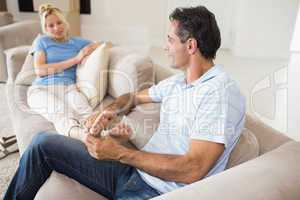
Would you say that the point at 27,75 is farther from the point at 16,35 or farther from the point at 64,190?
the point at 64,190

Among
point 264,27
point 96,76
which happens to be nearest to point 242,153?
point 96,76

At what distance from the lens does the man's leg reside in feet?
4.06

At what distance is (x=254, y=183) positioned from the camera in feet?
3.02

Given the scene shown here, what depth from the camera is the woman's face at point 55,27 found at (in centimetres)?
214

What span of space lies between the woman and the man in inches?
21.3

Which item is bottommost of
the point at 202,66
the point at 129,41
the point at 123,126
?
the point at 129,41

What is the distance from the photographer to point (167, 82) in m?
1.50

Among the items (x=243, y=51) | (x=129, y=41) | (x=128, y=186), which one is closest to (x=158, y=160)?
(x=128, y=186)

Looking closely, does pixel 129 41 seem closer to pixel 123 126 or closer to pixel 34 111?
pixel 34 111

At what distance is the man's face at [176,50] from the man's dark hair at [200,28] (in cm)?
2

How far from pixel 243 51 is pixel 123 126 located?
10.6 ft

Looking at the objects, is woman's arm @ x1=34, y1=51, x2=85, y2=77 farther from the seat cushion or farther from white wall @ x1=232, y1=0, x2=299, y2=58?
white wall @ x1=232, y1=0, x2=299, y2=58

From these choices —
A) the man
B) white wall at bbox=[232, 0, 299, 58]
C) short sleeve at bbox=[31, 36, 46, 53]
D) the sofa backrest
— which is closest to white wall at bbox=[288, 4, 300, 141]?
white wall at bbox=[232, 0, 299, 58]

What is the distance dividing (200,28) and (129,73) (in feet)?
2.34
